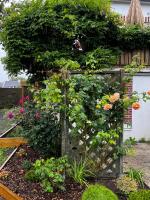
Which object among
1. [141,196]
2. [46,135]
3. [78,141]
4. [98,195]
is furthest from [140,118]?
[98,195]

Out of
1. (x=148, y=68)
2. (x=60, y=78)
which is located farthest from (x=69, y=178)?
(x=148, y=68)

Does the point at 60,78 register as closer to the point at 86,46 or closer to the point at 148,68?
the point at 86,46

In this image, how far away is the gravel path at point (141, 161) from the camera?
6.58 m

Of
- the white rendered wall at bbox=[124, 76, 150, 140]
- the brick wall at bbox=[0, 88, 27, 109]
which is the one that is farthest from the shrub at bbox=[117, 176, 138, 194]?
the brick wall at bbox=[0, 88, 27, 109]

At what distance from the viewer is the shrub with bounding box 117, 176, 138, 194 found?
16.4 feet

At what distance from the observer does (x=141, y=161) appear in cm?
762

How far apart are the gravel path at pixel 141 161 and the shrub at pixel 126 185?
620 millimetres

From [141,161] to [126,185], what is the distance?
8.63ft

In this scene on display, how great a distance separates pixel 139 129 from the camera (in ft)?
34.0

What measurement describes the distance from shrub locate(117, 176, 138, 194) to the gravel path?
2.03 ft

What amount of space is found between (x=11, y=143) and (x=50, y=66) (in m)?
2.09

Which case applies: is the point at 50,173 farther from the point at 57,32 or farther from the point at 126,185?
the point at 57,32

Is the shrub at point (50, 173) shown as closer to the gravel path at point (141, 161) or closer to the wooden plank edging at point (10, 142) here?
the gravel path at point (141, 161)

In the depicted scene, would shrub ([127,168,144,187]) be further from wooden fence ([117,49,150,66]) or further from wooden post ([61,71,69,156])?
wooden fence ([117,49,150,66])
